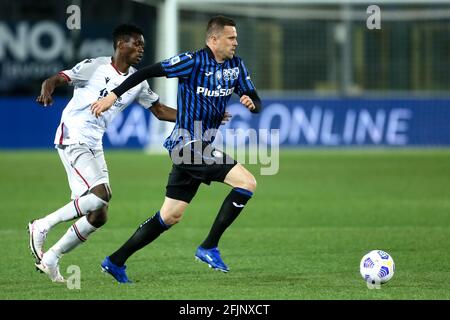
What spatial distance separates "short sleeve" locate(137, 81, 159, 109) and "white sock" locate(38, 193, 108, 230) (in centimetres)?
120

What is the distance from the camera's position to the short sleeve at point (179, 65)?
8.76 m

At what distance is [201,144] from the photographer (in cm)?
898

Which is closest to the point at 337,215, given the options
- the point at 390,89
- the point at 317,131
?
the point at 317,131

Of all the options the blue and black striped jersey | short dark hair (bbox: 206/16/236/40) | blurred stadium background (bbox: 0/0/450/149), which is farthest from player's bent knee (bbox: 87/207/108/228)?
blurred stadium background (bbox: 0/0/450/149)

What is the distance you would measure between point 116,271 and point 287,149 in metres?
19.8

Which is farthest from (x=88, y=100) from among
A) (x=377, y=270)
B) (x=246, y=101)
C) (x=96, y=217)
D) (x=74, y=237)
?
(x=377, y=270)

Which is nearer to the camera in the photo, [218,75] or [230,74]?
[218,75]

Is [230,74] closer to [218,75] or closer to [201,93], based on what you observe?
A: [218,75]

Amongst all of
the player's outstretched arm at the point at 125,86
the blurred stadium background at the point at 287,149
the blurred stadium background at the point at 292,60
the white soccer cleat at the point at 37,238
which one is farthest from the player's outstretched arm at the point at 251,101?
the blurred stadium background at the point at 292,60

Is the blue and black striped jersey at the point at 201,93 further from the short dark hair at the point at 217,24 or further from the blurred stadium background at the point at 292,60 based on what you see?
the blurred stadium background at the point at 292,60

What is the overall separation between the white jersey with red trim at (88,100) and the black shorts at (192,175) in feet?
2.63

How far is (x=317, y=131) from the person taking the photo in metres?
28.1

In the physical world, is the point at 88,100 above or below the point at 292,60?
above
